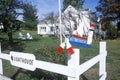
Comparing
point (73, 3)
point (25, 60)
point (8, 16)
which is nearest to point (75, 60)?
point (25, 60)

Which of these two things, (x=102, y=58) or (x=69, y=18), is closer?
(x=102, y=58)

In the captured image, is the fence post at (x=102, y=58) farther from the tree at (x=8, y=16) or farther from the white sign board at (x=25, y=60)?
the tree at (x=8, y=16)

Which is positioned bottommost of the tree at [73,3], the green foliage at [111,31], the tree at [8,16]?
the green foliage at [111,31]

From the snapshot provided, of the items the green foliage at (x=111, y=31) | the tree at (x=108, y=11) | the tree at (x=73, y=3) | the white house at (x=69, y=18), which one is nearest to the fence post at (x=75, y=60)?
the tree at (x=108, y=11)

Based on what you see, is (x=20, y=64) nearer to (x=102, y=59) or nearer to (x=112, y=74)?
(x=102, y=59)

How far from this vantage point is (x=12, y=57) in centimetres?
411

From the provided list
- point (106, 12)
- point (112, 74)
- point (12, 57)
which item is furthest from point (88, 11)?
point (12, 57)

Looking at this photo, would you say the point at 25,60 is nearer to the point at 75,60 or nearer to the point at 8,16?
the point at 75,60

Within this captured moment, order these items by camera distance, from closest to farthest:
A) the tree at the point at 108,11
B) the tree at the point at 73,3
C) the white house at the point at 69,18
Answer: the tree at the point at 108,11
the white house at the point at 69,18
the tree at the point at 73,3

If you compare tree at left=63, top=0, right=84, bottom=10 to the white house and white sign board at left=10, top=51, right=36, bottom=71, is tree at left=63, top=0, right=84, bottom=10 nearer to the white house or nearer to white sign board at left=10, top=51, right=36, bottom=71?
the white house

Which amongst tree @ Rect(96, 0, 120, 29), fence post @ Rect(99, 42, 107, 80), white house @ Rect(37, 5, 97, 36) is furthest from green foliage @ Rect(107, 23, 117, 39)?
fence post @ Rect(99, 42, 107, 80)

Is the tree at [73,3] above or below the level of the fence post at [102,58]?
above

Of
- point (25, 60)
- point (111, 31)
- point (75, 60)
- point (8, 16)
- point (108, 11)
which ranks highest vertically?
point (108, 11)

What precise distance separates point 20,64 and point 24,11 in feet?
60.6
